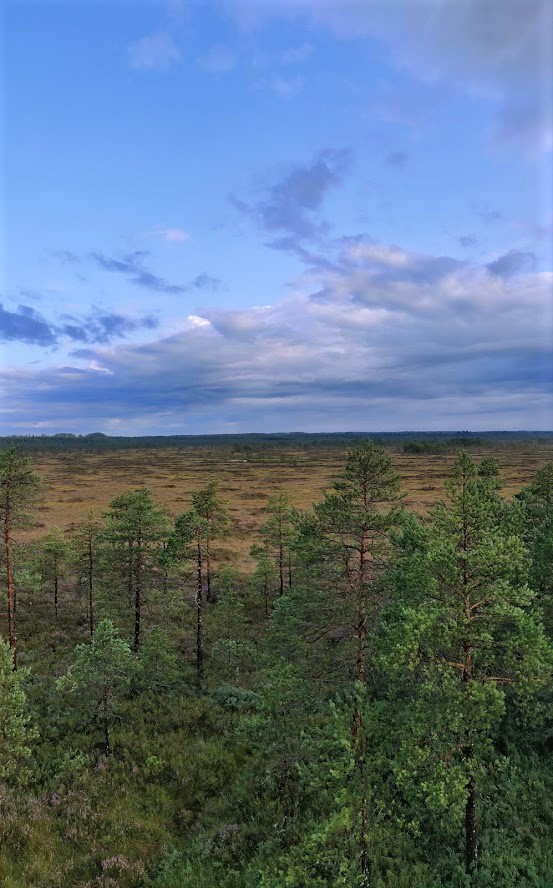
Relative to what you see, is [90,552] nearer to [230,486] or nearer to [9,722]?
[9,722]

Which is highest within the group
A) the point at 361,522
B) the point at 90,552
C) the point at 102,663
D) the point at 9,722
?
the point at 361,522

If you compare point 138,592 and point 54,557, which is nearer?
point 138,592

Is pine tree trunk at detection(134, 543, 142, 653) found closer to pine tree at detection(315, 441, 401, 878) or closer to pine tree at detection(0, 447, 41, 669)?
pine tree at detection(0, 447, 41, 669)

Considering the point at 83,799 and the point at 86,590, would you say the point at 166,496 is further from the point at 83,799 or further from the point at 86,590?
the point at 83,799

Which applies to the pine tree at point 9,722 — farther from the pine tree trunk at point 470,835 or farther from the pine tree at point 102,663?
the pine tree trunk at point 470,835

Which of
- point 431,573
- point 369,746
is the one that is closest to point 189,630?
point 369,746

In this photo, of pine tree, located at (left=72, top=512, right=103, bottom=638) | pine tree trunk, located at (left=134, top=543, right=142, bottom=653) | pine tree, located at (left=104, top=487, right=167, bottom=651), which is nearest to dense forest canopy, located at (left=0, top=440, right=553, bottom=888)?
pine tree, located at (left=104, top=487, right=167, bottom=651)

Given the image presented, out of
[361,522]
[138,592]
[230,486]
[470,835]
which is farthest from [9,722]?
[230,486]

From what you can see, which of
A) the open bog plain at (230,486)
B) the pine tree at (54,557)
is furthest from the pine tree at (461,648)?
the open bog plain at (230,486)
